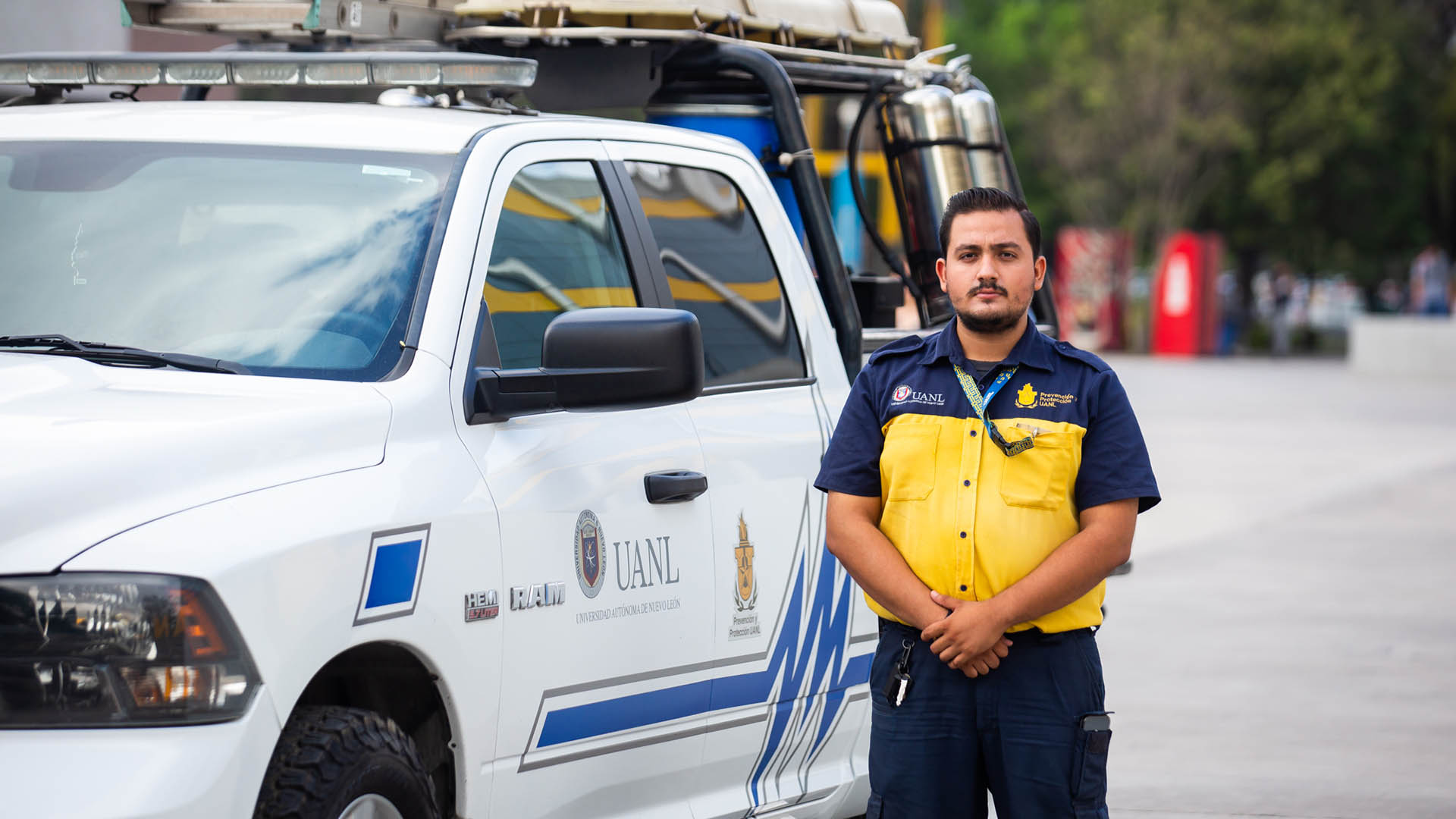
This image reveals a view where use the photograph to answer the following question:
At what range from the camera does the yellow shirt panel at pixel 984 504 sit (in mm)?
3816

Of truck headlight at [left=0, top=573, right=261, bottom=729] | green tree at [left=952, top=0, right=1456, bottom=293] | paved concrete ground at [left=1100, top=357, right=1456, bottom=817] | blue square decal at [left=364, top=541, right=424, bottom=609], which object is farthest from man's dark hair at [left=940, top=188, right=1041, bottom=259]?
green tree at [left=952, top=0, right=1456, bottom=293]

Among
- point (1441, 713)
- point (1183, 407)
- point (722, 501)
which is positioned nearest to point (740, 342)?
point (722, 501)

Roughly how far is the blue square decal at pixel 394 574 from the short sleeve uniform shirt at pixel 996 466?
34.4 inches

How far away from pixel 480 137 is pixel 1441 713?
581 cm

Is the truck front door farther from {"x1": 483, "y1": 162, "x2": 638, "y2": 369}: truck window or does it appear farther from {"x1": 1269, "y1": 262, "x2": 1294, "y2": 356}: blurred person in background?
{"x1": 1269, "y1": 262, "x2": 1294, "y2": 356}: blurred person in background

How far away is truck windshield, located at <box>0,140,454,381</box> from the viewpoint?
3826 millimetres

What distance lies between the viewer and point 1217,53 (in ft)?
141

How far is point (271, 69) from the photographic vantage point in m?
4.67

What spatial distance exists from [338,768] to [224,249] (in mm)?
1194

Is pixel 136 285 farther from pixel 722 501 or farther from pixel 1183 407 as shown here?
pixel 1183 407

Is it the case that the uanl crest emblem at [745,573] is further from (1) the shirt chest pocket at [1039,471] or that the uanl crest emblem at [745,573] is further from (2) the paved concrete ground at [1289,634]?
(2) the paved concrete ground at [1289,634]

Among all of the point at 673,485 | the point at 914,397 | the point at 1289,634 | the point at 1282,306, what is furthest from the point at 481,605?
the point at 1282,306

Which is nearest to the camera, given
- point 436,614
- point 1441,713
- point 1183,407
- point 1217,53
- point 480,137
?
point 436,614

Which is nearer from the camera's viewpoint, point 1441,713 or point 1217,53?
point 1441,713
